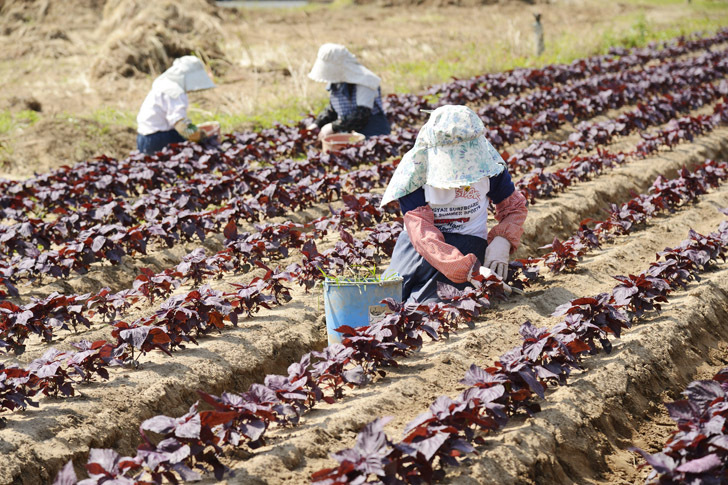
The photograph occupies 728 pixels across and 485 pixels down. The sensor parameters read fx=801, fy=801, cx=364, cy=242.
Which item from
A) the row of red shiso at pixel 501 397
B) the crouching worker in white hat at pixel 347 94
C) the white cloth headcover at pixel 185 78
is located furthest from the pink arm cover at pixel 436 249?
the white cloth headcover at pixel 185 78

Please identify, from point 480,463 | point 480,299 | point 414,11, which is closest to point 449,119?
point 480,299

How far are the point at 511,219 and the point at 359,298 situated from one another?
3.33 feet

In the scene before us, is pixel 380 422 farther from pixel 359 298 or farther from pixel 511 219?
pixel 511 219

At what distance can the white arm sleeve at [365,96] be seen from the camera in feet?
27.6

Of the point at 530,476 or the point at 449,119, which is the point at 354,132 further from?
the point at 530,476

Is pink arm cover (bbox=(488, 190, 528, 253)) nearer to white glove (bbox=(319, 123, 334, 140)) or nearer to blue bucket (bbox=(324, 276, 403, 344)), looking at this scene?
blue bucket (bbox=(324, 276, 403, 344))

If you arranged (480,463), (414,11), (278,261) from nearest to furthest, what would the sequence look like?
1. (480,463)
2. (278,261)
3. (414,11)

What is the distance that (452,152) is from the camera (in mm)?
4277

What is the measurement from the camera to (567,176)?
24.9 ft

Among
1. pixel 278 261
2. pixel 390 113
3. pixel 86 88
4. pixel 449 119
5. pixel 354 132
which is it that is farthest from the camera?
pixel 86 88

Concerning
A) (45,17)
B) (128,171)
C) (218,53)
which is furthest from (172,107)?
(45,17)

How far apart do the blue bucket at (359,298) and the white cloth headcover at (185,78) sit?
5.11 m

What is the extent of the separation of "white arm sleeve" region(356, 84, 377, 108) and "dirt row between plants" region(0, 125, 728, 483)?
3678 millimetres

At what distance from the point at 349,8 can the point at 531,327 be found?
30789 mm
